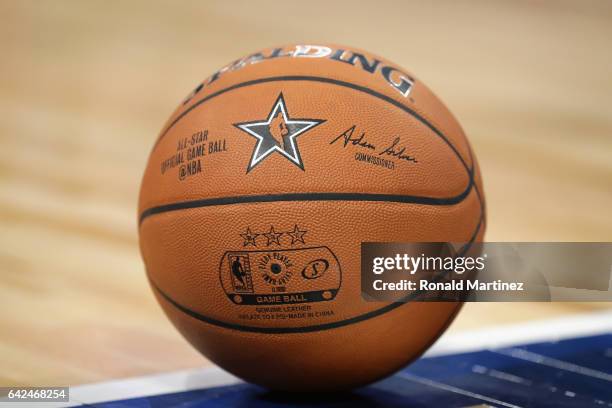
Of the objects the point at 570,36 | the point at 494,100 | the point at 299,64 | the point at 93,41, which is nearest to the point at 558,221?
the point at 494,100

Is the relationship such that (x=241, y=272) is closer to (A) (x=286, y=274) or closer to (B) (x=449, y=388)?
(A) (x=286, y=274)

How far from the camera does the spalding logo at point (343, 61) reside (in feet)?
5.07

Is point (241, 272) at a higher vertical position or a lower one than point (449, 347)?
higher

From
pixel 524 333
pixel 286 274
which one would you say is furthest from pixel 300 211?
pixel 524 333

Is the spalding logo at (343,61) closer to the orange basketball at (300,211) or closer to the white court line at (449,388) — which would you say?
the orange basketball at (300,211)

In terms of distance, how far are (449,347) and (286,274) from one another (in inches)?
34.4

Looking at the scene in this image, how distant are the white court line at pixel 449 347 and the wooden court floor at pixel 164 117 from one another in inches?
4.5

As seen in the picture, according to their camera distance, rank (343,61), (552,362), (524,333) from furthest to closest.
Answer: (524,333) → (552,362) → (343,61)

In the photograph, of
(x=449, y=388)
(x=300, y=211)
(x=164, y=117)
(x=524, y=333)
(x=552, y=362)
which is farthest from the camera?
(x=164, y=117)

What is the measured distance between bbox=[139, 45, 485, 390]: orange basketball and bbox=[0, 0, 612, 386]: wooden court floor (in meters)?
0.57

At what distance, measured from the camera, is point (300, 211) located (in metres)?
1.34

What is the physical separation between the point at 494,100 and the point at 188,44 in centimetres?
162
